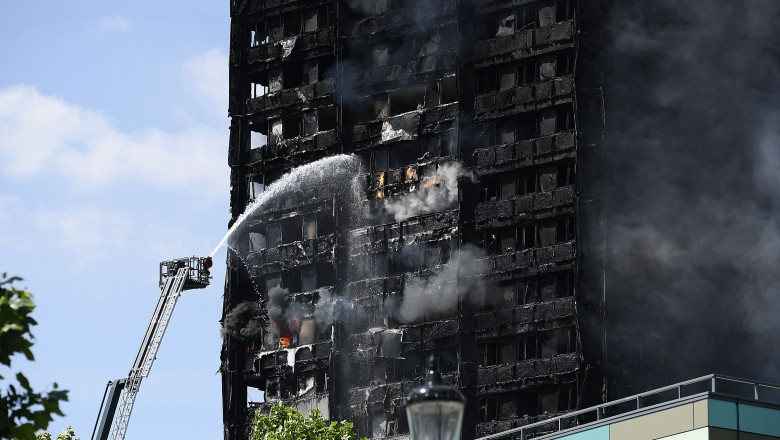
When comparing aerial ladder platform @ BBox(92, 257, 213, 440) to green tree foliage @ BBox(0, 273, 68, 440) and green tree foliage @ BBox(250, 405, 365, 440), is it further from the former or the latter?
green tree foliage @ BBox(0, 273, 68, 440)

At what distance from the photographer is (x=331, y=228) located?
409ft

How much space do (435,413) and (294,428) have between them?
235 ft

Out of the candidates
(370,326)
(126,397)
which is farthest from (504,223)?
(126,397)

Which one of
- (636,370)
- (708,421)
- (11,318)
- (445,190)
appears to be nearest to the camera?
(11,318)

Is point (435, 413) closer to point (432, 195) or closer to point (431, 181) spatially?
point (432, 195)

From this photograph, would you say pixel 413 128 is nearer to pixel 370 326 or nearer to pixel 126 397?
pixel 370 326

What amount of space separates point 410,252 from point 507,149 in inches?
397

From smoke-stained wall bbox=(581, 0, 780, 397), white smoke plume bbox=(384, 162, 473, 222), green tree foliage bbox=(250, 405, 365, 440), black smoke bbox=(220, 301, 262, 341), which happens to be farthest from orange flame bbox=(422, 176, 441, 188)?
green tree foliage bbox=(250, 405, 365, 440)

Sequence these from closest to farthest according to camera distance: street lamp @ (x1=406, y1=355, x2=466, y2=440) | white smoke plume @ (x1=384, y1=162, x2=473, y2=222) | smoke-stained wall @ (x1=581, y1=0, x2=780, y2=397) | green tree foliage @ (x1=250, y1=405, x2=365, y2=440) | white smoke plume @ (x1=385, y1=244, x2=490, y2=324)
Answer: street lamp @ (x1=406, y1=355, x2=466, y2=440) → green tree foliage @ (x1=250, y1=405, x2=365, y2=440) → smoke-stained wall @ (x1=581, y1=0, x2=780, y2=397) → white smoke plume @ (x1=385, y1=244, x2=490, y2=324) → white smoke plume @ (x1=384, y1=162, x2=473, y2=222)

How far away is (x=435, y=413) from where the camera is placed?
24000 mm

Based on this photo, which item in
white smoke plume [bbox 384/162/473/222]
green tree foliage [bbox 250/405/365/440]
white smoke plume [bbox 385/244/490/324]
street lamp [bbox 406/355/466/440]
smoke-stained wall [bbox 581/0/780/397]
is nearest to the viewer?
street lamp [bbox 406/355/466/440]

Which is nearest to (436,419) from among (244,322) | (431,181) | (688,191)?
(688,191)

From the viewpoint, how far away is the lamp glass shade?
942 inches

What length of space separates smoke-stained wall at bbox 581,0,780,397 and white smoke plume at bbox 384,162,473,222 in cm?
961
